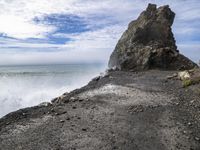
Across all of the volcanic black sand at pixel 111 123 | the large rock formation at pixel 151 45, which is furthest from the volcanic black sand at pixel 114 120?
the large rock formation at pixel 151 45

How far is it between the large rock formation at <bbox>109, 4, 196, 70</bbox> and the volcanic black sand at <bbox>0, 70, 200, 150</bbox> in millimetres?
11452

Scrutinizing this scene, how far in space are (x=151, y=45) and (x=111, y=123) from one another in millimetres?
19485

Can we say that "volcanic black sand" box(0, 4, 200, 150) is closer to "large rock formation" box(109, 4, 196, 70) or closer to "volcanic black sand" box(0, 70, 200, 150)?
"volcanic black sand" box(0, 70, 200, 150)

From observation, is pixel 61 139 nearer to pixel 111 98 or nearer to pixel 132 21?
pixel 111 98

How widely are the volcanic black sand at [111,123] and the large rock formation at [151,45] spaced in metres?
11.5

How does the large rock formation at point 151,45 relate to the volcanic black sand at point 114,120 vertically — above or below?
above

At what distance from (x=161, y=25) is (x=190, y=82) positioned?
16.1 meters

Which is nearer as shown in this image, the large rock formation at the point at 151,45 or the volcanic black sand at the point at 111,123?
the volcanic black sand at the point at 111,123

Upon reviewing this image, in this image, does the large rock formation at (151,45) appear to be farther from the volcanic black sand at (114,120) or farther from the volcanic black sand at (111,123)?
the volcanic black sand at (111,123)

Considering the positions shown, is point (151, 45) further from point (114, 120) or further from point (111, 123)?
point (111, 123)

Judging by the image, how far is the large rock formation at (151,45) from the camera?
84.0 feet

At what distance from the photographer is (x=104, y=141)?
8.66 metres

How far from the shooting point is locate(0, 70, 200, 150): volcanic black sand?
8.55 metres

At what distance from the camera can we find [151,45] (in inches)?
1134
